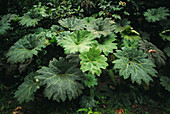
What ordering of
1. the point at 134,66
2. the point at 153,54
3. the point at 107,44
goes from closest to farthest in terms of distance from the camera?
1. the point at 134,66
2. the point at 107,44
3. the point at 153,54

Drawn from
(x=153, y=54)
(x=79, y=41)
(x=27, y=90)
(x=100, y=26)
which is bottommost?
(x=27, y=90)

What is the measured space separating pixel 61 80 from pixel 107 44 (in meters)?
1.37

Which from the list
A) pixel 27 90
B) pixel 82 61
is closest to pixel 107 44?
pixel 82 61

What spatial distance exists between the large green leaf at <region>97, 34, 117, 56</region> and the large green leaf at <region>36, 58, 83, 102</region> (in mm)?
779

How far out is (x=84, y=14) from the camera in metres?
4.05

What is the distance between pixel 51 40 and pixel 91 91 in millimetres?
1624

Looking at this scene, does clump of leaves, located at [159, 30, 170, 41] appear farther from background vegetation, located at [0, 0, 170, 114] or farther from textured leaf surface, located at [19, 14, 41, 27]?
textured leaf surface, located at [19, 14, 41, 27]

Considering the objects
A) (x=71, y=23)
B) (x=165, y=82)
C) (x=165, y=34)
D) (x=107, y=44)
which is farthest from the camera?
(x=165, y=34)

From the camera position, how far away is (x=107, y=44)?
2.76 meters

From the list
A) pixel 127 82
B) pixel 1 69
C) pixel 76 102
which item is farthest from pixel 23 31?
pixel 127 82

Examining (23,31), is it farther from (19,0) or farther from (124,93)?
(124,93)

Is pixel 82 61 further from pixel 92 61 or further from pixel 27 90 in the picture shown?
pixel 27 90

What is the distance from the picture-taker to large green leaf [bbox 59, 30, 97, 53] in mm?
2240

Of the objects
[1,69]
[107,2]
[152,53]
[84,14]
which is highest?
[107,2]
